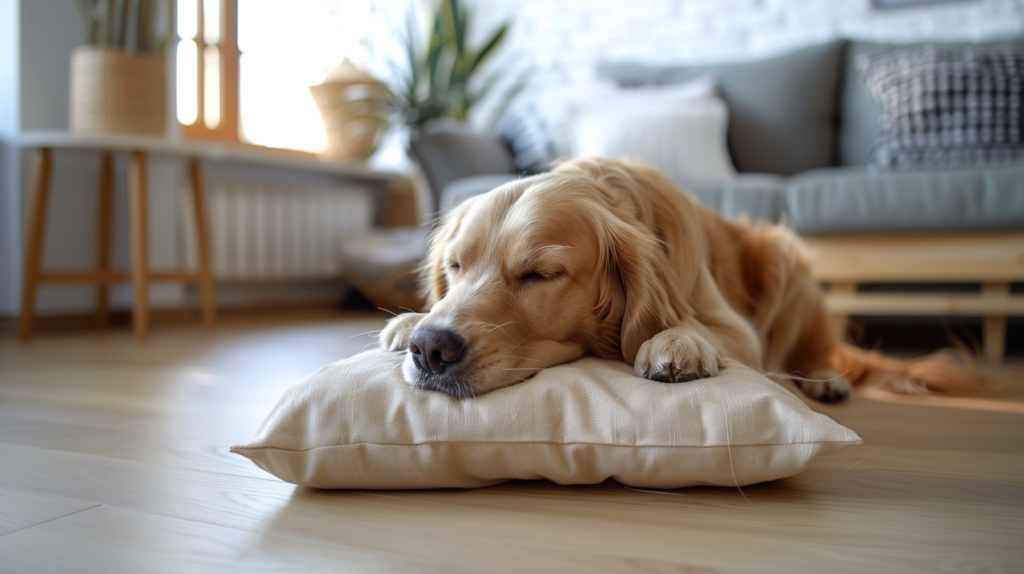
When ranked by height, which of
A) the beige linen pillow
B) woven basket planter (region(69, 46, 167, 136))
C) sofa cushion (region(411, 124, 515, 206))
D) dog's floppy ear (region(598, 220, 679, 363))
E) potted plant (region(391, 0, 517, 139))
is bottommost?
the beige linen pillow

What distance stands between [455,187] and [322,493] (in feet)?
7.23

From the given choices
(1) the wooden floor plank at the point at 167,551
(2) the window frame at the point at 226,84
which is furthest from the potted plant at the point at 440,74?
(1) the wooden floor plank at the point at 167,551

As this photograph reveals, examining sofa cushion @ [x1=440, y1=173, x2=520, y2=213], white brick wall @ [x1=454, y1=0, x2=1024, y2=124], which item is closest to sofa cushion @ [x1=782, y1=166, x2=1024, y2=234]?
sofa cushion @ [x1=440, y1=173, x2=520, y2=213]

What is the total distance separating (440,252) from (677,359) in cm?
62

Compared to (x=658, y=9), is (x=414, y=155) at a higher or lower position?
lower

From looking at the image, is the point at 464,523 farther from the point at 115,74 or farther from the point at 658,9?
the point at 658,9

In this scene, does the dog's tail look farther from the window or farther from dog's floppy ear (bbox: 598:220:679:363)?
the window

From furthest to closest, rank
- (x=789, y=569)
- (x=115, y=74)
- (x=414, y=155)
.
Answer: (x=414, y=155) → (x=115, y=74) → (x=789, y=569)

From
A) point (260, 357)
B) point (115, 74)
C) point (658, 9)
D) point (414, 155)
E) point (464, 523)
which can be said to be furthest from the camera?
point (658, 9)

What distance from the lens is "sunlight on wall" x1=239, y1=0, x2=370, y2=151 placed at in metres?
4.79

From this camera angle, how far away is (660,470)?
3.18 ft

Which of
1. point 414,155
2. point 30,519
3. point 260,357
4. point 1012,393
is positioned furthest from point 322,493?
point 414,155

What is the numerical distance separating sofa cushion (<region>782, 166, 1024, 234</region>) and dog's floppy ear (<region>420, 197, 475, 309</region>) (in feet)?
5.44

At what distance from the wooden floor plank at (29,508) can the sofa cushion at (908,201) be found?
8.08ft
